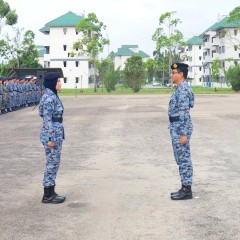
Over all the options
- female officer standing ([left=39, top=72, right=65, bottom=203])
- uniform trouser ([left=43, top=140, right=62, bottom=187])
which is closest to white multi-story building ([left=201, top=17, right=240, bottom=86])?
female officer standing ([left=39, top=72, right=65, bottom=203])

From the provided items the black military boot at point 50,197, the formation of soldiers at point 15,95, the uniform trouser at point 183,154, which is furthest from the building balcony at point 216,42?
the black military boot at point 50,197

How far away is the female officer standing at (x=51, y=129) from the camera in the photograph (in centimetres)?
610

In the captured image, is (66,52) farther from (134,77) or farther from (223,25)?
(223,25)

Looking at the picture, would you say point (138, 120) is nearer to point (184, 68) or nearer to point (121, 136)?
point (121, 136)

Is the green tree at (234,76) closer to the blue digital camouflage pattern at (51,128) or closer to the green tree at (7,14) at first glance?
the green tree at (7,14)

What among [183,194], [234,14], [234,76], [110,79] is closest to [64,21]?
[110,79]

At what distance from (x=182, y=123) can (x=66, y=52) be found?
8091 cm

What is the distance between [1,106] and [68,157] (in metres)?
13.8

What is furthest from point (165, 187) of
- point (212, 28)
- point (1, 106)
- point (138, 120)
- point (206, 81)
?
point (206, 81)

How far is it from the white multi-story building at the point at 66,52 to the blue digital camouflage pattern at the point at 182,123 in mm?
78941

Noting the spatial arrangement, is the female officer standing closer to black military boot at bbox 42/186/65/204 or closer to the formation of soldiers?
black military boot at bbox 42/186/65/204

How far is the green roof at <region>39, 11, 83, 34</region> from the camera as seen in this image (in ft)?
280

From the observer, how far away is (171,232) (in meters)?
4.84

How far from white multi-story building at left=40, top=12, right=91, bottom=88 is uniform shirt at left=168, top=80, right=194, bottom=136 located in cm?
7894
